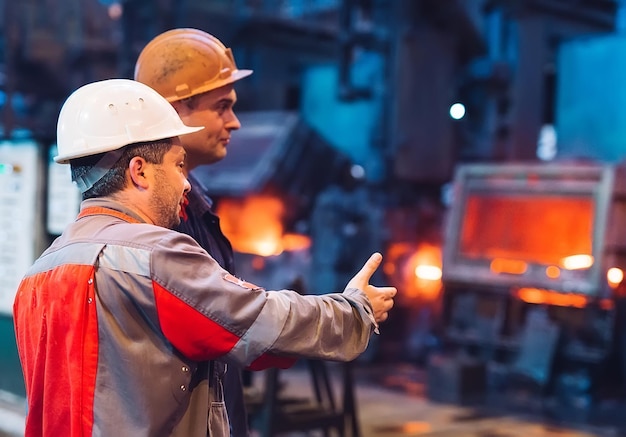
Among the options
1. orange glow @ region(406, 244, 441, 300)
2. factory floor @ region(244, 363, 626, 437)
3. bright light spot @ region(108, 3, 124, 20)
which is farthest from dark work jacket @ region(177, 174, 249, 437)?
bright light spot @ region(108, 3, 124, 20)

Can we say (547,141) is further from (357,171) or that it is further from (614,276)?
(614,276)

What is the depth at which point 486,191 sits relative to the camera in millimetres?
8625

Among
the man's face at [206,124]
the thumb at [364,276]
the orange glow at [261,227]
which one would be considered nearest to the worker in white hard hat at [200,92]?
the man's face at [206,124]

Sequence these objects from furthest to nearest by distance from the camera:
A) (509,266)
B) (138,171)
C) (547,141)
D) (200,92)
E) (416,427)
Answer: (547,141), (509,266), (416,427), (200,92), (138,171)

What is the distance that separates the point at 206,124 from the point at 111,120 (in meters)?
0.94

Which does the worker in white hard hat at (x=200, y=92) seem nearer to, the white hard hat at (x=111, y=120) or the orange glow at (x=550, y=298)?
the white hard hat at (x=111, y=120)

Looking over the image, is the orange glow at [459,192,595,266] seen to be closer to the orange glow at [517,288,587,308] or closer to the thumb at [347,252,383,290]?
the orange glow at [517,288,587,308]

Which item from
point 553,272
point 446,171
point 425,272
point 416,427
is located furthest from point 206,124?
point 446,171

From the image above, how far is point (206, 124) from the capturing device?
3152mm

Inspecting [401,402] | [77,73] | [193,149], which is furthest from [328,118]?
[193,149]

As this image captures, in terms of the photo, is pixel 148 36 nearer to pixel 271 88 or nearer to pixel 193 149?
pixel 271 88

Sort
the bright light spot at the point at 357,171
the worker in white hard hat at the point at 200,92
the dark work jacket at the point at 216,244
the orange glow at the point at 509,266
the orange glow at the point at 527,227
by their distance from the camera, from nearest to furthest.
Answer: the dark work jacket at the point at 216,244 → the worker in white hard hat at the point at 200,92 → the orange glow at the point at 527,227 → the orange glow at the point at 509,266 → the bright light spot at the point at 357,171

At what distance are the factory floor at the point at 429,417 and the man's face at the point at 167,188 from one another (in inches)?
145

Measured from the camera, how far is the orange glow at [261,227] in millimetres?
10141
